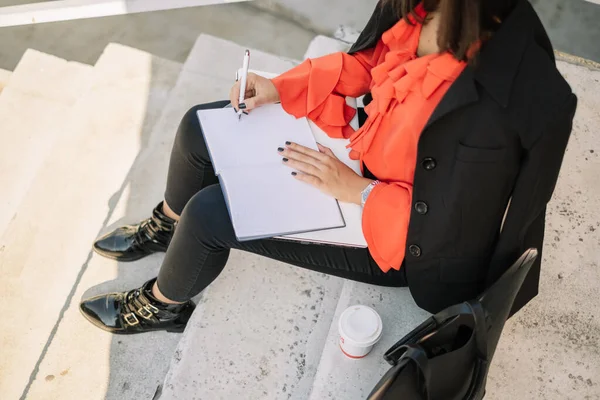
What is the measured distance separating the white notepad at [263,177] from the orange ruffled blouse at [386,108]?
76 mm

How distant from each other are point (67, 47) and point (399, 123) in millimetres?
2347

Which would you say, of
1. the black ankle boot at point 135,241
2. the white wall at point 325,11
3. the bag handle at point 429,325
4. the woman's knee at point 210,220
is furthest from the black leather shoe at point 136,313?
the white wall at point 325,11

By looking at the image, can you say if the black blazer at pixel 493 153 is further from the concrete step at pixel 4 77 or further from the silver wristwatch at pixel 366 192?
the concrete step at pixel 4 77

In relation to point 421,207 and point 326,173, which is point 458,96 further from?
point 326,173

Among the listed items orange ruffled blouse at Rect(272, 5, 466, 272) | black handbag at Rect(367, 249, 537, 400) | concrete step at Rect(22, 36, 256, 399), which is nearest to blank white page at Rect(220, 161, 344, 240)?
orange ruffled blouse at Rect(272, 5, 466, 272)

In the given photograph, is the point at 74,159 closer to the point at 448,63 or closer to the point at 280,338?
the point at 280,338

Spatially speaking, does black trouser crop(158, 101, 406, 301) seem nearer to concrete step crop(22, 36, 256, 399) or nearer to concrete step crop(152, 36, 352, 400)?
concrete step crop(152, 36, 352, 400)

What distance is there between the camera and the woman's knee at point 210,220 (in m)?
1.67

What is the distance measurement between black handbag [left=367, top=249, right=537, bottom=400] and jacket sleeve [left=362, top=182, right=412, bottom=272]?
230 millimetres

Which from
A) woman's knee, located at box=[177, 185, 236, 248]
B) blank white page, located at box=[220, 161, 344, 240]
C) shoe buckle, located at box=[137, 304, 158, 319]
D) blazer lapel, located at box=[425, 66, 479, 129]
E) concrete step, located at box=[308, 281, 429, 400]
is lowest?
shoe buckle, located at box=[137, 304, 158, 319]

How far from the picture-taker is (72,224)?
102 inches

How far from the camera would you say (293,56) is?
10.6 feet

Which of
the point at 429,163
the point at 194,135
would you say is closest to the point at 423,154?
the point at 429,163

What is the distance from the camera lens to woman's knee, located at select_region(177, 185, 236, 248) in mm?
1673
